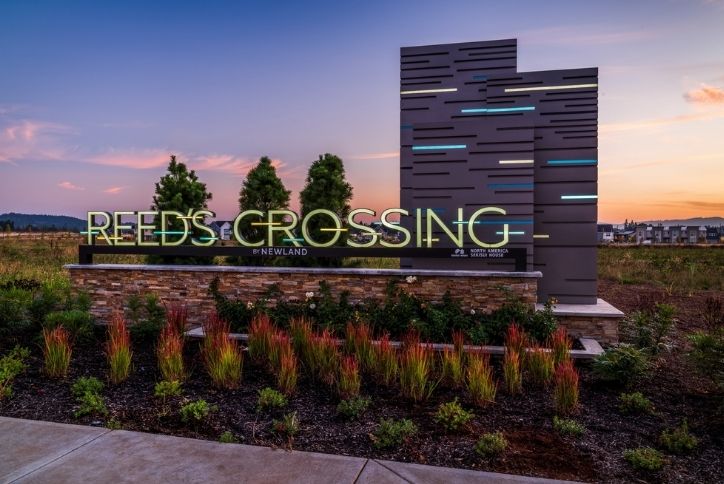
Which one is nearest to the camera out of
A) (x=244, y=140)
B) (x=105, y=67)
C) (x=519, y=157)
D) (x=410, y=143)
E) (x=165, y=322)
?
(x=165, y=322)

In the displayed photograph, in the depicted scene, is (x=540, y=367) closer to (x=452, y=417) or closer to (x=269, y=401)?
(x=452, y=417)

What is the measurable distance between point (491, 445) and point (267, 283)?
242 inches

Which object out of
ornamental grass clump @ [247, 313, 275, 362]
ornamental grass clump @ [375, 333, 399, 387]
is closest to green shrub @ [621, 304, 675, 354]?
ornamental grass clump @ [375, 333, 399, 387]

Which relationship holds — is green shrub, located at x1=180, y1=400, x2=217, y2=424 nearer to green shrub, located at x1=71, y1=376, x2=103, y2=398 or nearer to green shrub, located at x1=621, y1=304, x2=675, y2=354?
green shrub, located at x1=71, y1=376, x2=103, y2=398

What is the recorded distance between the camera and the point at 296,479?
135 inches

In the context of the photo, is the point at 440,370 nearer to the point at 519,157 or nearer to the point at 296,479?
the point at 296,479

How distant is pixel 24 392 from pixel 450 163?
8207 millimetres

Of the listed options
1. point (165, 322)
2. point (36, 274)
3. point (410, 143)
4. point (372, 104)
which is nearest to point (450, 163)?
point (410, 143)

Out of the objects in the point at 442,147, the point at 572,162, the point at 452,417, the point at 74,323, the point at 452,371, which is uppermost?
the point at 442,147

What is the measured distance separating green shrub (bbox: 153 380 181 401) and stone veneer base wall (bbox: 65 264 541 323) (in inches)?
159

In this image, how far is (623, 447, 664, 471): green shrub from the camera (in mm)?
3775

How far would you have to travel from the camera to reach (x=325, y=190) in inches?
453

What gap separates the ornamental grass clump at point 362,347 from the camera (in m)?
6.09

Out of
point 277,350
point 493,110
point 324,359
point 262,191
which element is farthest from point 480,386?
point 262,191
